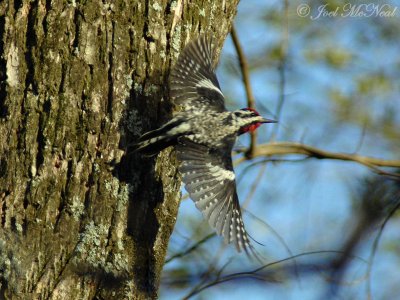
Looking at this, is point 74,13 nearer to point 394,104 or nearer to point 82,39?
point 82,39

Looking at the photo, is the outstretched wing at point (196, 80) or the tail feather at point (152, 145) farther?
the outstretched wing at point (196, 80)

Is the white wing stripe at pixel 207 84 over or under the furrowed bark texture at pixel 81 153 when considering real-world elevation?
over

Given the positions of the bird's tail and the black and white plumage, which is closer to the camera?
the bird's tail

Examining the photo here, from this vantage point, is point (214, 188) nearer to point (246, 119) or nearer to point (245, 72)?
point (246, 119)

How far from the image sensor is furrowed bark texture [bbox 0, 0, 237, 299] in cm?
322

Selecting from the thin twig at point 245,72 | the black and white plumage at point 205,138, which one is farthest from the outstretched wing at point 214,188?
the thin twig at point 245,72

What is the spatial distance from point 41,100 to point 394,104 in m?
4.03

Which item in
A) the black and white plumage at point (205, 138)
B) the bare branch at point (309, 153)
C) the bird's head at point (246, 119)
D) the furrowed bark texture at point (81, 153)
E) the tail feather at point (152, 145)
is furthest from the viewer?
the bare branch at point (309, 153)

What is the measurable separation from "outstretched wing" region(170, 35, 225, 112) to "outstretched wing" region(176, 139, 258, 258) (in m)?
0.25

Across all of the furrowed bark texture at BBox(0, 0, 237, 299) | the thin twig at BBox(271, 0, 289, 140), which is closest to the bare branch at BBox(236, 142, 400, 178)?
the thin twig at BBox(271, 0, 289, 140)

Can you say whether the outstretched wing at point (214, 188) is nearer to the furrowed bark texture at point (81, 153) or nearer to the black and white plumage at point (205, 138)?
the black and white plumage at point (205, 138)

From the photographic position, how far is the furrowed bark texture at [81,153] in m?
3.22

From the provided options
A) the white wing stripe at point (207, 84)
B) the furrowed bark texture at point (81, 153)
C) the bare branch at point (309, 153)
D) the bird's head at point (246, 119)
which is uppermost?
the bare branch at point (309, 153)

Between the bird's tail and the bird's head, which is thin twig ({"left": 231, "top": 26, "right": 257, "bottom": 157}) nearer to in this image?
the bird's head
